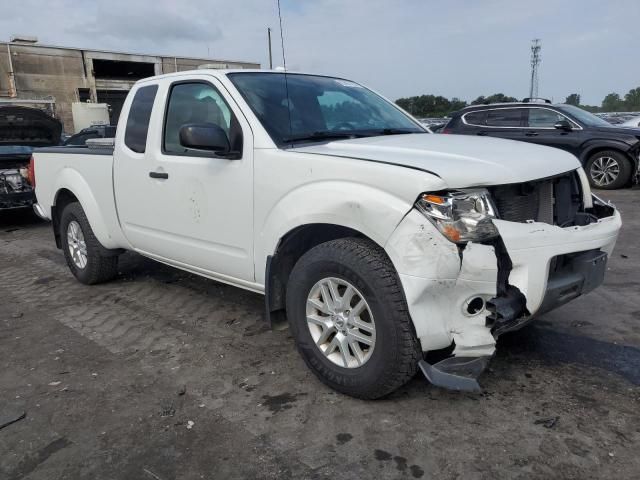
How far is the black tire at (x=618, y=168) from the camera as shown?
997 cm

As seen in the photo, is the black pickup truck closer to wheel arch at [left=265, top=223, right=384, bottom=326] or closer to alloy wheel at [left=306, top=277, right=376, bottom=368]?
wheel arch at [left=265, top=223, right=384, bottom=326]

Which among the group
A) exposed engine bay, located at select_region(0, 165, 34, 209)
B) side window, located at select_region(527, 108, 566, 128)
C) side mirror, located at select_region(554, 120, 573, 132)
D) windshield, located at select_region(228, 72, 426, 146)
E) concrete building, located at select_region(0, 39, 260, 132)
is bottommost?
exposed engine bay, located at select_region(0, 165, 34, 209)

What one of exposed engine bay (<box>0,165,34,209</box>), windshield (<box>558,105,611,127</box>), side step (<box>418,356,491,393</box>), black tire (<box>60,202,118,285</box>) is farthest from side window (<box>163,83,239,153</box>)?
windshield (<box>558,105,611,127</box>)

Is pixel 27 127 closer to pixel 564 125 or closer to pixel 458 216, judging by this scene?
pixel 458 216

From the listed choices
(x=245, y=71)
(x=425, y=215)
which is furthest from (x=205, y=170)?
(x=425, y=215)

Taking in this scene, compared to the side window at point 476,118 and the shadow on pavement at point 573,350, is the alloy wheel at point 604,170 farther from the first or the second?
the shadow on pavement at point 573,350

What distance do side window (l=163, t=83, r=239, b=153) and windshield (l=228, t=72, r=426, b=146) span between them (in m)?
0.19

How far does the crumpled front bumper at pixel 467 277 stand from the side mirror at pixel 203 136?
1.35m

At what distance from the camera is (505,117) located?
10727 mm

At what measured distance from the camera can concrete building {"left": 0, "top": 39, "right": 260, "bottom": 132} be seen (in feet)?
131

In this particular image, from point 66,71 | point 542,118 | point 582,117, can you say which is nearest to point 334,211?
point 542,118

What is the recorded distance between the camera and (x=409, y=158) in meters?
2.78

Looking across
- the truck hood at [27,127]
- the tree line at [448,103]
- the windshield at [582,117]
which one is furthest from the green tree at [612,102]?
the truck hood at [27,127]

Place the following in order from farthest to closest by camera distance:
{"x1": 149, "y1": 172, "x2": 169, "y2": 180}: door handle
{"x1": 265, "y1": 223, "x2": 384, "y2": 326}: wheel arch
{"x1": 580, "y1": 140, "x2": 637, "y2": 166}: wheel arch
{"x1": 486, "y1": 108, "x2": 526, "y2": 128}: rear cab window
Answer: {"x1": 486, "y1": 108, "x2": 526, "y2": 128}: rear cab window
{"x1": 580, "y1": 140, "x2": 637, "y2": 166}: wheel arch
{"x1": 149, "y1": 172, "x2": 169, "y2": 180}: door handle
{"x1": 265, "y1": 223, "x2": 384, "y2": 326}: wheel arch
